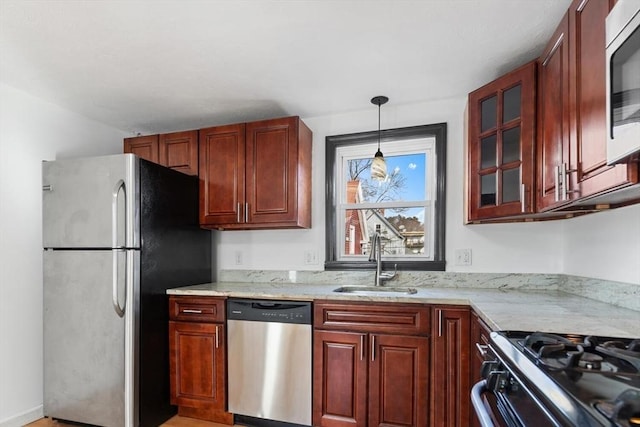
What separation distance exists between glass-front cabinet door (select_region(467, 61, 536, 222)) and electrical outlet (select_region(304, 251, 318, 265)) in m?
1.23

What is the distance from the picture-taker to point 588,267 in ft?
6.69

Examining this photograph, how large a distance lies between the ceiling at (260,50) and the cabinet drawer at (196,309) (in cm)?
145

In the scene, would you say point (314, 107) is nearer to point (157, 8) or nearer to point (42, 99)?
point (157, 8)

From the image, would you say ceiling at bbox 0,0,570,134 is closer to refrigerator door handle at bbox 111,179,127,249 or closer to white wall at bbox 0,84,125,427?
white wall at bbox 0,84,125,427

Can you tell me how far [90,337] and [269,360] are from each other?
118 centimetres

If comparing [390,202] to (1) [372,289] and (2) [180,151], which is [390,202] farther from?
(2) [180,151]

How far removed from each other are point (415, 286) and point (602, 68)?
1806 mm

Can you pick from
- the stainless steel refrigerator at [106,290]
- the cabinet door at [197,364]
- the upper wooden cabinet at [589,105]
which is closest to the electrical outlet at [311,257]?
the cabinet door at [197,364]

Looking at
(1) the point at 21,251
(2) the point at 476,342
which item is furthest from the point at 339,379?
(1) the point at 21,251

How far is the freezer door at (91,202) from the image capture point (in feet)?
7.39

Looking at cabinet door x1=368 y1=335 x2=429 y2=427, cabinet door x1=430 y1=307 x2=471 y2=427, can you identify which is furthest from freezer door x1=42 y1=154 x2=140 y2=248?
cabinet door x1=430 y1=307 x2=471 y2=427

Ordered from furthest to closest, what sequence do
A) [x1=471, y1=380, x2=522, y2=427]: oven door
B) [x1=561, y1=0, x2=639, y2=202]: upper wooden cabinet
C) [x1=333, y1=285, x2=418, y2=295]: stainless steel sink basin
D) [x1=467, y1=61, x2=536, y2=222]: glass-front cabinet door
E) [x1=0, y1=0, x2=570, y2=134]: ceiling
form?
1. [x1=333, y1=285, x2=418, y2=295]: stainless steel sink basin
2. [x1=467, y1=61, x2=536, y2=222]: glass-front cabinet door
3. [x1=0, y1=0, x2=570, y2=134]: ceiling
4. [x1=561, y1=0, x2=639, y2=202]: upper wooden cabinet
5. [x1=471, y1=380, x2=522, y2=427]: oven door

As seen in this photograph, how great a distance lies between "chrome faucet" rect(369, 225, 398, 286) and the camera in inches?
104

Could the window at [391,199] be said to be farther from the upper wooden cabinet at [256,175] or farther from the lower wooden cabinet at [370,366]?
the lower wooden cabinet at [370,366]
